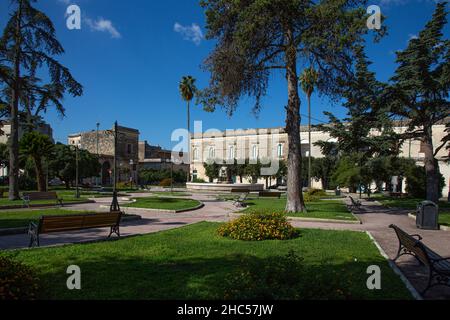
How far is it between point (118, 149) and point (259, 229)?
211ft

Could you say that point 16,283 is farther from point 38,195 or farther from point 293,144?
point 38,195

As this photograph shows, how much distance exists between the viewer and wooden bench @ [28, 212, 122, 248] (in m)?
8.79

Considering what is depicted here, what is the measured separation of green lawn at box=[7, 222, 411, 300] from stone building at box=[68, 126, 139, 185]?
59.3 meters

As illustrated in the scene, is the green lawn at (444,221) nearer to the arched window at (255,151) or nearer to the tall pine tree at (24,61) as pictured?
the tall pine tree at (24,61)

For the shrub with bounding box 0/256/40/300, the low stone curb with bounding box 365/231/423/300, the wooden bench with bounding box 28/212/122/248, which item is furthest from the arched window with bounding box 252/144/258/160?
the shrub with bounding box 0/256/40/300

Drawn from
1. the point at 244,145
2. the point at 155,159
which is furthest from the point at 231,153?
the point at 155,159

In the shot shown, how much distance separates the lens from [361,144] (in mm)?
21828

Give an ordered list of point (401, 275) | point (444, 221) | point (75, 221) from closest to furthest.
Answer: point (401, 275) → point (75, 221) → point (444, 221)

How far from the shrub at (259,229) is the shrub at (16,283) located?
5.90 m

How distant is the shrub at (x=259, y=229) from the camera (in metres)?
10.1

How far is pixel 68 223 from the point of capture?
30.7ft

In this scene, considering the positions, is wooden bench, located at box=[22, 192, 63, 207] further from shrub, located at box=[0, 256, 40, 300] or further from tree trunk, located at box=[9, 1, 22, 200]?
shrub, located at box=[0, 256, 40, 300]
